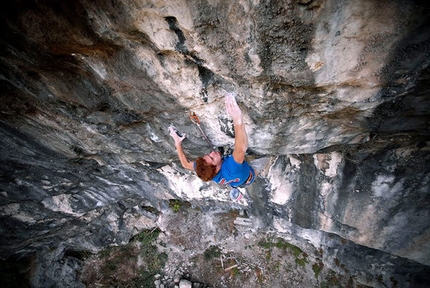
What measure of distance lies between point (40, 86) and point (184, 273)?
848cm

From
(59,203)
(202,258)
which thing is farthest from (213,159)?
(202,258)

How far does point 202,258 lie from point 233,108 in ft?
26.4

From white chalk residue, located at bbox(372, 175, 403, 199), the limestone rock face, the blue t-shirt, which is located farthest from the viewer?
white chalk residue, located at bbox(372, 175, 403, 199)

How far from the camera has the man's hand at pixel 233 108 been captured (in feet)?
8.53

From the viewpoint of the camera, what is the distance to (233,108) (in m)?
2.63

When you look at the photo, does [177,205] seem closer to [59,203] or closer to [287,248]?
[59,203]

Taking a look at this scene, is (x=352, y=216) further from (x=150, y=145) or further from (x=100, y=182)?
(x=100, y=182)

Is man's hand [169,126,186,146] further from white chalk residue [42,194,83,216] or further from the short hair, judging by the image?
white chalk residue [42,194,83,216]

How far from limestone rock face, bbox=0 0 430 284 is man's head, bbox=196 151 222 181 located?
435 mm

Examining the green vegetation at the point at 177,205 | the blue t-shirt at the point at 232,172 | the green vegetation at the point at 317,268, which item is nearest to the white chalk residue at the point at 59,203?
the green vegetation at the point at 177,205

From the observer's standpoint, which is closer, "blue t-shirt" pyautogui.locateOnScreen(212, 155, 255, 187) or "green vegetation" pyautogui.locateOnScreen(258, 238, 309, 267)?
"blue t-shirt" pyautogui.locateOnScreen(212, 155, 255, 187)

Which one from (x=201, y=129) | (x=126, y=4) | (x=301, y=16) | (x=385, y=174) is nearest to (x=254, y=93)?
(x=301, y=16)

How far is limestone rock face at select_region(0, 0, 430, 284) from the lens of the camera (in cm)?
183

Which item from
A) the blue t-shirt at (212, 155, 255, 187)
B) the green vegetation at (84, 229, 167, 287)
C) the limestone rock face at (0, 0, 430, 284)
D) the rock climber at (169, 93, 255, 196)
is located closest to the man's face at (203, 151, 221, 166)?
the rock climber at (169, 93, 255, 196)
